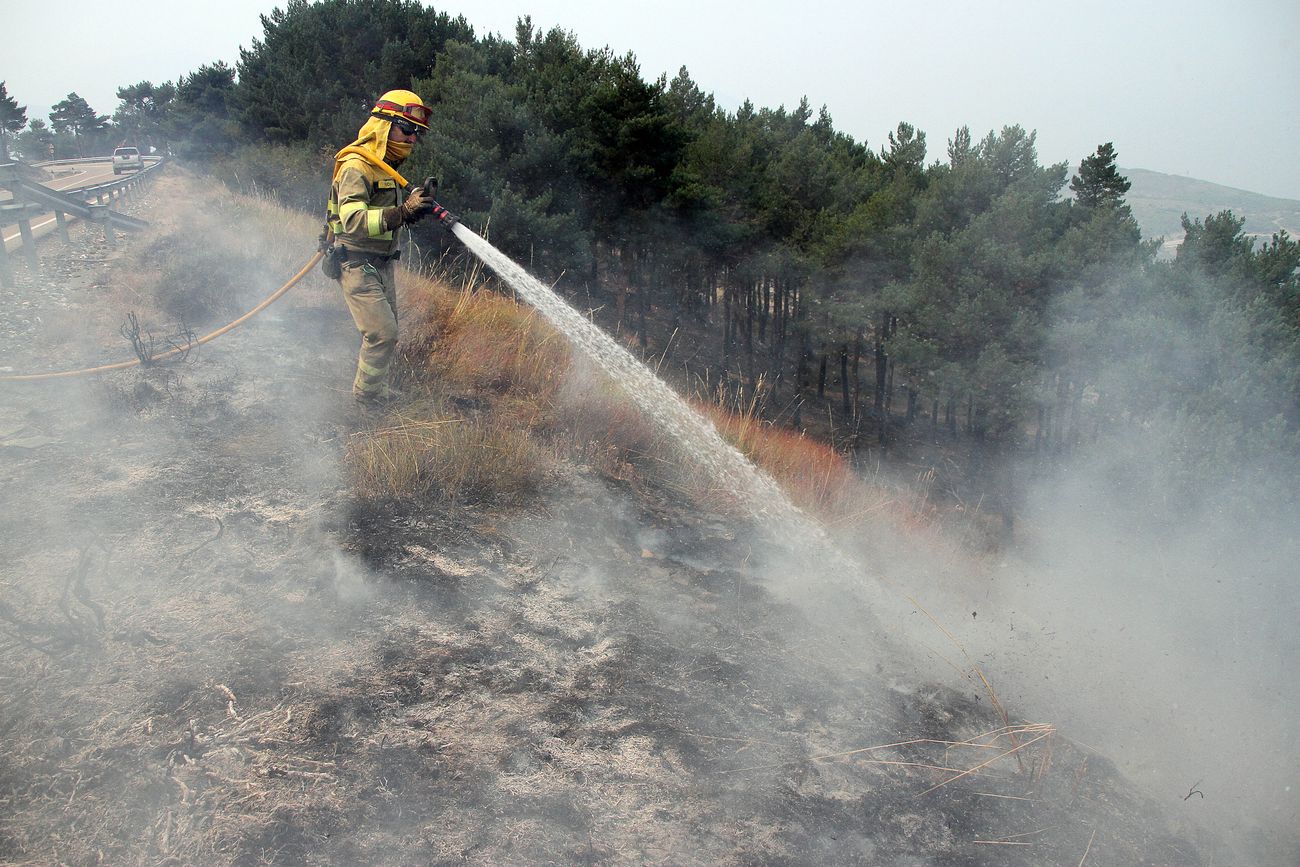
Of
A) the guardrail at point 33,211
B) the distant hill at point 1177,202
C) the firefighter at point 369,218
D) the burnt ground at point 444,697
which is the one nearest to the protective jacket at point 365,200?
the firefighter at point 369,218

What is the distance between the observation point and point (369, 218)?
4.66m

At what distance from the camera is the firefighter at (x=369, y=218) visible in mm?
4816

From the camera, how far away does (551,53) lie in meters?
20.5

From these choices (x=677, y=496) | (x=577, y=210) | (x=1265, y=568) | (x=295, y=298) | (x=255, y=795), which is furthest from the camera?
(x=577, y=210)

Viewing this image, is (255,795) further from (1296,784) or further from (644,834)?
(1296,784)

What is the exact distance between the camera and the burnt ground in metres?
2.58

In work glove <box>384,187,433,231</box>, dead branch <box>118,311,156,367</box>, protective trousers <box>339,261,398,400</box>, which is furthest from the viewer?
dead branch <box>118,311,156,367</box>

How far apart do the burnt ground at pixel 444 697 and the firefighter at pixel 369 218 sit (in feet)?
2.24

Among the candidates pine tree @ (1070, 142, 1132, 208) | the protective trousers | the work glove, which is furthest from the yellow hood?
pine tree @ (1070, 142, 1132, 208)

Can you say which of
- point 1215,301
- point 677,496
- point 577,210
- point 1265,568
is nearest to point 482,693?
point 677,496

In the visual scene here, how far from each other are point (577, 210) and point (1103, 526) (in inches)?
471

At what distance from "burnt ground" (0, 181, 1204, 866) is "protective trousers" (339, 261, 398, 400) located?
1.80ft

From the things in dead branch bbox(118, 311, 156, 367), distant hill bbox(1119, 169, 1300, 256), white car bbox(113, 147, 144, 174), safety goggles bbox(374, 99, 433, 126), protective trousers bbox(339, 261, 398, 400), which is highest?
distant hill bbox(1119, 169, 1300, 256)

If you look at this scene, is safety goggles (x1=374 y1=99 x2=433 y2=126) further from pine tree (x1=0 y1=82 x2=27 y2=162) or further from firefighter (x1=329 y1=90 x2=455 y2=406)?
pine tree (x1=0 y1=82 x2=27 y2=162)
